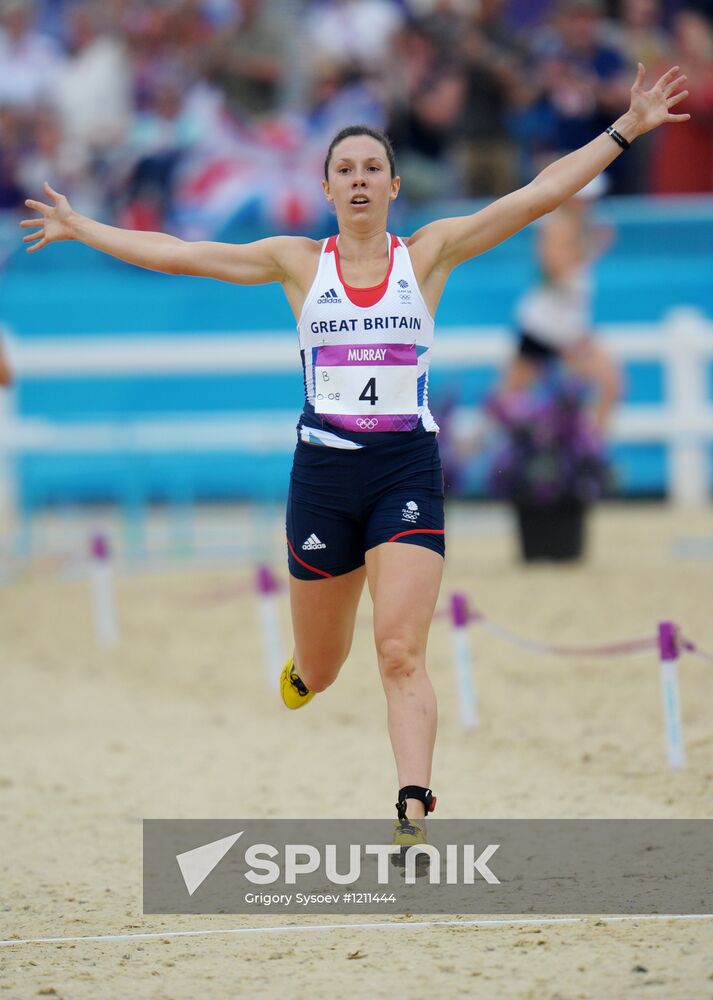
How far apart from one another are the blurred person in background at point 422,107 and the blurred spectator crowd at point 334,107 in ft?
0.04

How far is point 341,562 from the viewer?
18.5ft

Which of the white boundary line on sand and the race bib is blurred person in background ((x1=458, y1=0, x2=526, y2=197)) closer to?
the race bib

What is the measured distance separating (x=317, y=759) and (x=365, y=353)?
8.83 ft

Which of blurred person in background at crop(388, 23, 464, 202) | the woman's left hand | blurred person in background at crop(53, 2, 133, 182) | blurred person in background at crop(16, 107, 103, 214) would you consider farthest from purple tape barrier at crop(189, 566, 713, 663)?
blurred person in background at crop(53, 2, 133, 182)

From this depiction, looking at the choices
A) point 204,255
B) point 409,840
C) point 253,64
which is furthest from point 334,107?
point 409,840

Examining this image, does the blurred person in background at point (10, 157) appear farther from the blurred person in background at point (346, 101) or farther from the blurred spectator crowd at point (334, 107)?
the blurred person in background at point (346, 101)

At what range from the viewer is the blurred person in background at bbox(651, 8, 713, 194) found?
13.7 metres

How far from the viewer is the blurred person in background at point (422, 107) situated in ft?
46.4

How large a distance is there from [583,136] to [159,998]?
10734mm

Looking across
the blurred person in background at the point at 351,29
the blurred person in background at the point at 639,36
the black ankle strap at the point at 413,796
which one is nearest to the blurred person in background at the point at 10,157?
the blurred person in background at the point at 351,29

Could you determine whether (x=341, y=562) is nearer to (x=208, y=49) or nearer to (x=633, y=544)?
(x=633, y=544)

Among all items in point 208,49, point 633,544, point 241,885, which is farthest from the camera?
point 208,49

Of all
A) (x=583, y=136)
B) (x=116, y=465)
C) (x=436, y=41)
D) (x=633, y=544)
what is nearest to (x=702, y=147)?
(x=583, y=136)

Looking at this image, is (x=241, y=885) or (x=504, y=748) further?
(x=504, y=748)
